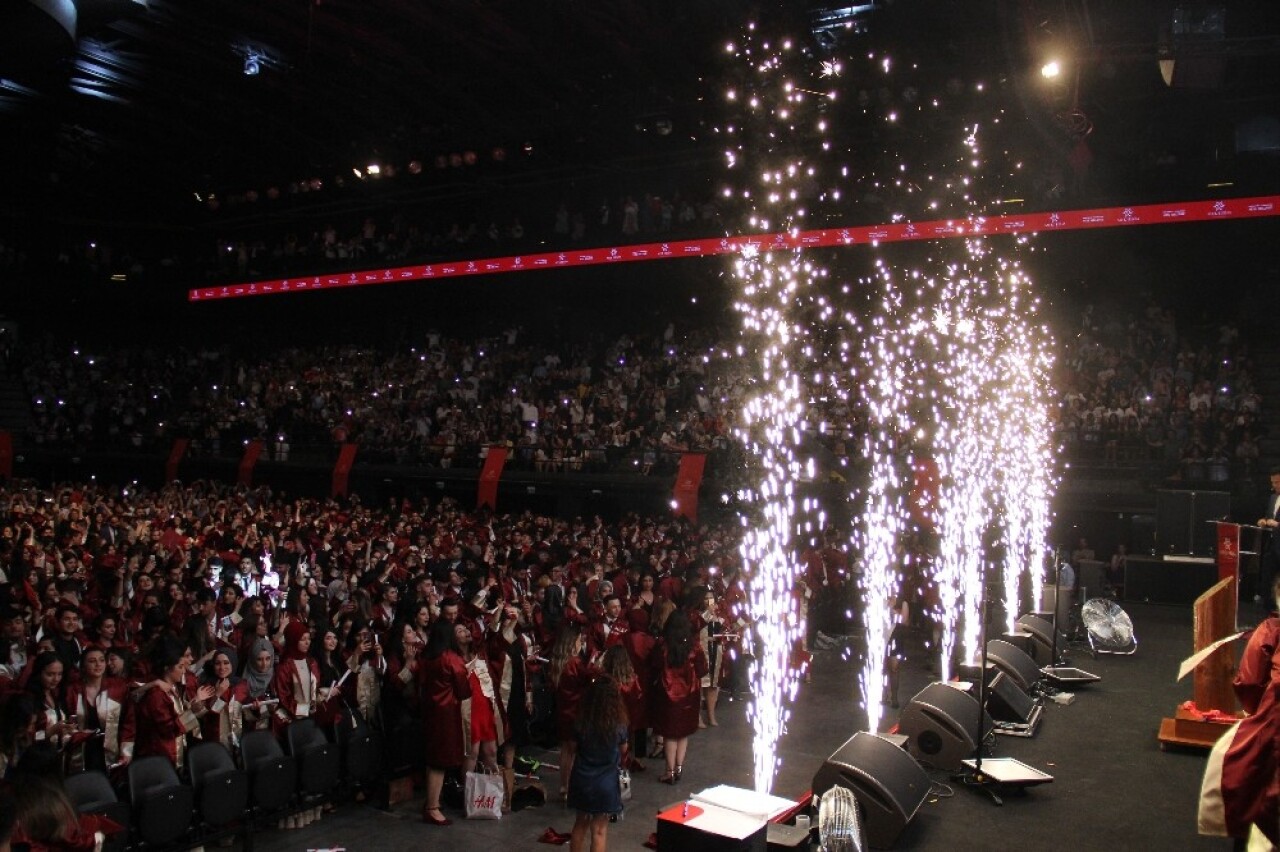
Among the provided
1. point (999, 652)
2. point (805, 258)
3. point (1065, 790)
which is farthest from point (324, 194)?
point (1065, 790)

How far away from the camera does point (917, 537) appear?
16531 mm

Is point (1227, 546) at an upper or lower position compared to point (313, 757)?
upper

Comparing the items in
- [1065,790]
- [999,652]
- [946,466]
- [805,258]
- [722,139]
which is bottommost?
[1065,790]

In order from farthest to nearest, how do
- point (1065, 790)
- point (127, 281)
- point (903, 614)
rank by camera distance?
1. point (127, 281)
2. point (903, 614)
3. point (1065, 790)

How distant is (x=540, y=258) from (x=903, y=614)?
15758 millimetres

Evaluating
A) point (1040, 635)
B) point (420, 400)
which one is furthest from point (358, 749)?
point (420, 400)

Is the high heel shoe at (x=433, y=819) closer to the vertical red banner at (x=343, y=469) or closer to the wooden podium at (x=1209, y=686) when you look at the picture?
the wooden podium at (x=1209, y=686)

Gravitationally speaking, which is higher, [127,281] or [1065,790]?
[127,281]

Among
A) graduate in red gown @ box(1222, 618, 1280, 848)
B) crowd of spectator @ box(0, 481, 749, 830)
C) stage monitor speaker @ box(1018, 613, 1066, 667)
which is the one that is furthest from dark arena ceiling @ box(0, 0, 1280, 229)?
graduate in red gown @ box(1222, 618, 1280, 848)

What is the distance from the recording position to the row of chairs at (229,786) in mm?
6016

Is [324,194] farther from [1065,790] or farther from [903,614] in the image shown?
[1065,790]

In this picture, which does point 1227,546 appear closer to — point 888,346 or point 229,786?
point 888,346

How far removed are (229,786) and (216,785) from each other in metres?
0.10

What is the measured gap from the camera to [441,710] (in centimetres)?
746
